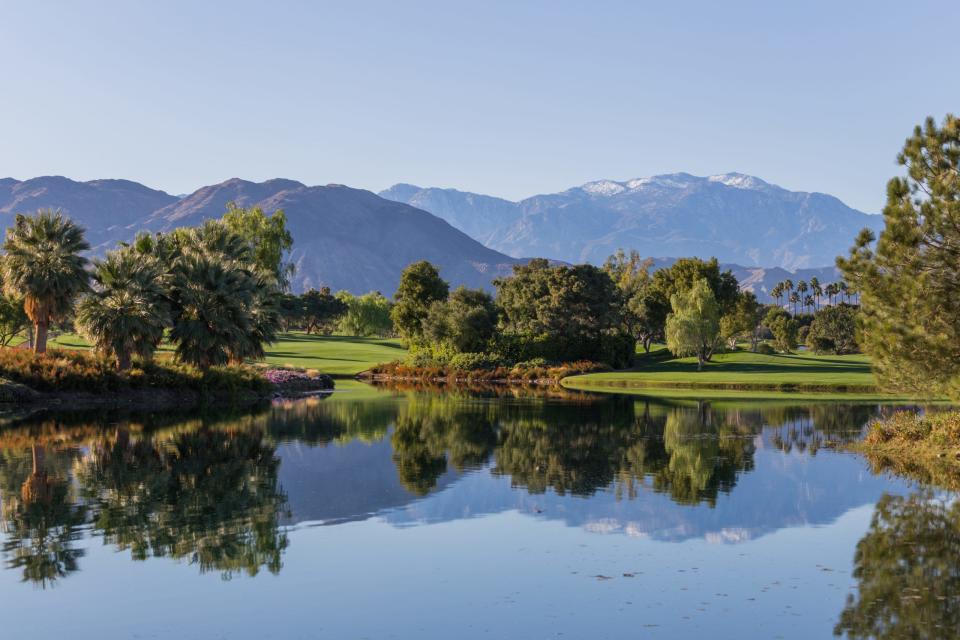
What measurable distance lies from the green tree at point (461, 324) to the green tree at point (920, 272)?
66.4 meters

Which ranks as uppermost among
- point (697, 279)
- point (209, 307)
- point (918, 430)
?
point (697, 279)

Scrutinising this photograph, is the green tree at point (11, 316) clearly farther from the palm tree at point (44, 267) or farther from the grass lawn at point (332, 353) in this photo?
the palm tree at point (44, 267)

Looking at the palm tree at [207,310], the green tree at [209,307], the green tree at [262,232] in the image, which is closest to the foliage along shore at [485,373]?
the green tree at [262,232]

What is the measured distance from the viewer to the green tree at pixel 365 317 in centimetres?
16950

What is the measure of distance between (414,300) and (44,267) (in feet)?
175

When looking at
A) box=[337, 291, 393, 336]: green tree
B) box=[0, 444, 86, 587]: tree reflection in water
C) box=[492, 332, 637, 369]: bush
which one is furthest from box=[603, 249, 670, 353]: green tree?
box=[0, 444, 86, 587]: tree reflection in water

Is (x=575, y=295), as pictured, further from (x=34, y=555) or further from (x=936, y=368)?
(x=34, y=555)

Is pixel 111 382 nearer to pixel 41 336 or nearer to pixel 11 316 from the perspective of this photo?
pixel 41 336

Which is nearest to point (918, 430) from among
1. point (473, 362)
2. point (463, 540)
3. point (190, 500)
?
point (463, 540)

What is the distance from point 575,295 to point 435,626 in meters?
87.9

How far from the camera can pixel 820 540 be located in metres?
20.2

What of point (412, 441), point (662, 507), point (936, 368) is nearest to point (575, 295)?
point (412, 441)

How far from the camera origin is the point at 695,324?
96.8 meters

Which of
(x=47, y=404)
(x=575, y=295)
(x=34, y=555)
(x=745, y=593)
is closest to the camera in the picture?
(x=745, y=593)
